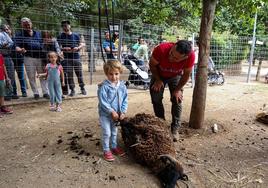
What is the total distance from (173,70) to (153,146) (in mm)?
1130

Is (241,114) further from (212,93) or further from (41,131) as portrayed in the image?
(41,131)

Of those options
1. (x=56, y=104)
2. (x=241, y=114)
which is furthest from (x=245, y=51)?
(x=56, y=104)

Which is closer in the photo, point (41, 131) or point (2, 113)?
point (41, 131)

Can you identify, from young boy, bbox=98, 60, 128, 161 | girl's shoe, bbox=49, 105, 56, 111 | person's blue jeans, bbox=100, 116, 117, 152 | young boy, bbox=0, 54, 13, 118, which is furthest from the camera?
girl's shoe, bbox=49, 105, 56, 111

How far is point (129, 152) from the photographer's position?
379cm

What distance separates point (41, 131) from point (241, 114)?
3.86m

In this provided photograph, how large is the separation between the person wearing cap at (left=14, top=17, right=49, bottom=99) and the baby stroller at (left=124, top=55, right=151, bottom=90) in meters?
2.87

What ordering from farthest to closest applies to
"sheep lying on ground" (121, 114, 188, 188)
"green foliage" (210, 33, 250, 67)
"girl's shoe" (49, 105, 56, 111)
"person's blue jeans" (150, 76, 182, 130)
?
"green foliage" (210, 33, 250, 67) → "girl's shoe" (49, 105, 56, 111) → "person's blue jeans" (150, 76, 182, 130) → "sheep lying on ground" (121, 114, 188, 188)

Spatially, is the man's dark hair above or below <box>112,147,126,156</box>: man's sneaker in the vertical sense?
above

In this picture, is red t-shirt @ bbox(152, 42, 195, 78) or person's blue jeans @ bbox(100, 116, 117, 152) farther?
red t-shirt @ bbox(152, 42, 195, 78)

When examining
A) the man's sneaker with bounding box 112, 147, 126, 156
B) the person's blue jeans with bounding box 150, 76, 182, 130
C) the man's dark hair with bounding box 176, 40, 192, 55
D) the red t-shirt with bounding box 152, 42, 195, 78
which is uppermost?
the man's dark hair with bounding box 176, 40, 192, 55

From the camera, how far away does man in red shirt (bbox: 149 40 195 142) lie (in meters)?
3.60

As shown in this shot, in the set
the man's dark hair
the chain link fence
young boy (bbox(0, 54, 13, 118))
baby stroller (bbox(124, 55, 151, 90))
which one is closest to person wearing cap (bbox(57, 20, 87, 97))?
the chain link fence

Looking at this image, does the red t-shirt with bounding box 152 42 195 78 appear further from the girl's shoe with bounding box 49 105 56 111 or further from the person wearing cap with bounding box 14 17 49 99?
the person wearing cap with bounding box 14 17 49 99
